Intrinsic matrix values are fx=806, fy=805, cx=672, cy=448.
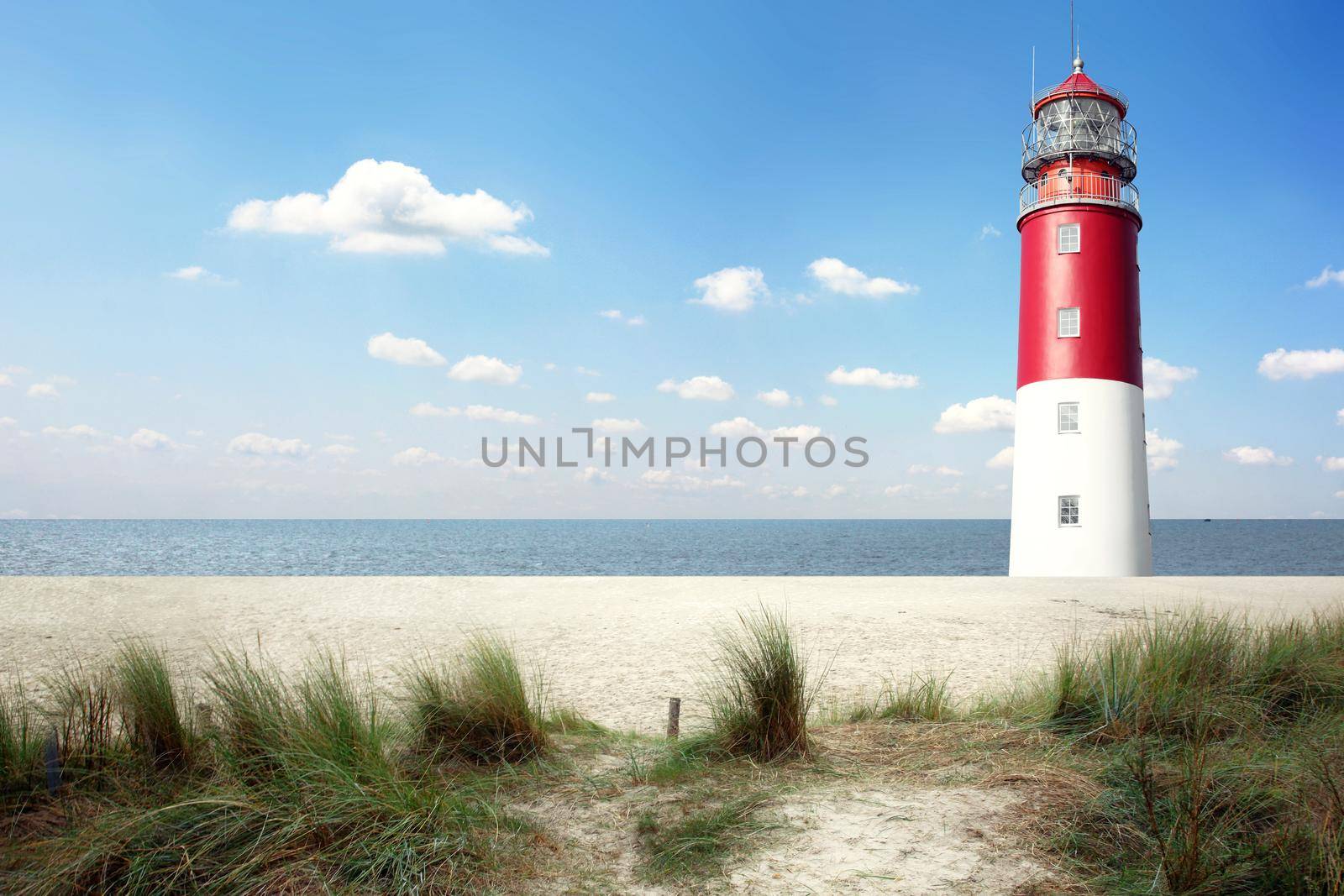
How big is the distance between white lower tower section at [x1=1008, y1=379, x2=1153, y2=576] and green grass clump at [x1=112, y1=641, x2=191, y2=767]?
632 inches

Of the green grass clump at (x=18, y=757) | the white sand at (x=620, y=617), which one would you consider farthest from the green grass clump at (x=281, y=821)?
the white sand at (x=620, y=617)

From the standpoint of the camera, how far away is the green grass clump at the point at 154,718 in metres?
3.97

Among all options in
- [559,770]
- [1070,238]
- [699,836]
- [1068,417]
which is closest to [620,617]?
[559,770]

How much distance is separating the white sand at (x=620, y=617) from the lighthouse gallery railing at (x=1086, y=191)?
25.4 ft

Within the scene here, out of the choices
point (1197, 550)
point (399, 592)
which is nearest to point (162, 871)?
point (399, 592)

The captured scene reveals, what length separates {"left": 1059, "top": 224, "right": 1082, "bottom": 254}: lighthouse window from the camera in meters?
16.6

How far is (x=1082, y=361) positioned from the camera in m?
16.3

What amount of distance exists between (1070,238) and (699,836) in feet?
54.3

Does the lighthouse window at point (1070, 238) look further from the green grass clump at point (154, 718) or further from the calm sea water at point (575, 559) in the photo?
the calm sea water at point (575, 559)

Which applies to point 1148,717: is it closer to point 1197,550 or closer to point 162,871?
point 162,871

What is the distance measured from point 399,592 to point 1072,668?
1276cm

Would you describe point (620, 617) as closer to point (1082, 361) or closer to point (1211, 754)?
point (1211, 754)

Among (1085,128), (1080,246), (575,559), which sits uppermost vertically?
(1085,128)

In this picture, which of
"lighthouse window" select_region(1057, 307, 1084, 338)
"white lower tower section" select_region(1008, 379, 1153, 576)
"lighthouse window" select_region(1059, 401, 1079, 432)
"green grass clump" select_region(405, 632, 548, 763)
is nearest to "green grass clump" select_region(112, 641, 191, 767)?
"green grass clump" select_region(405, 632, 548, 763)
